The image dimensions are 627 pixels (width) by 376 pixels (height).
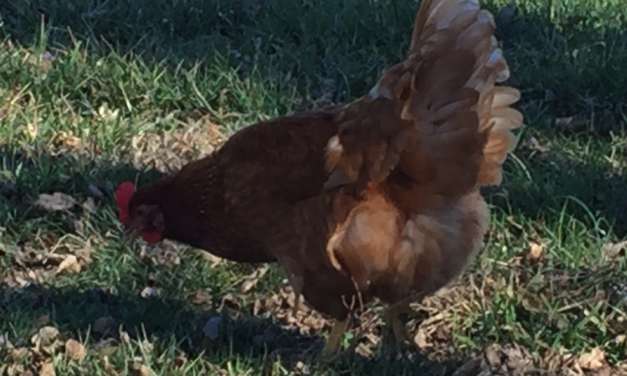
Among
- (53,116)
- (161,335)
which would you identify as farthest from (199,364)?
(53,116)

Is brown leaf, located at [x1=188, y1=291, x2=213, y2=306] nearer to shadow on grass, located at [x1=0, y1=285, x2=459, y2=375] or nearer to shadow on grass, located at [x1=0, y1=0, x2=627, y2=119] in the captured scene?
shadow on grass, located at [x1=0, y1=285, x2=459, y2=375]

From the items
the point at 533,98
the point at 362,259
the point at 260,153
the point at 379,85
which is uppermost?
the point at 379,85

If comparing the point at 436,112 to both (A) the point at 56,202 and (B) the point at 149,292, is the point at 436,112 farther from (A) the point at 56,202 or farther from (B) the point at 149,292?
(A) the point at 56,202

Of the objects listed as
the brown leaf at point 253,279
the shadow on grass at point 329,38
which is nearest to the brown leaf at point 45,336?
the brown leaf at point 253,279

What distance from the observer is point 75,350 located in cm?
384

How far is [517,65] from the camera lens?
6.09 meters

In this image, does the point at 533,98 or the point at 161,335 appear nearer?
the point at 161,335

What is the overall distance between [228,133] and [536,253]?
1800 mm

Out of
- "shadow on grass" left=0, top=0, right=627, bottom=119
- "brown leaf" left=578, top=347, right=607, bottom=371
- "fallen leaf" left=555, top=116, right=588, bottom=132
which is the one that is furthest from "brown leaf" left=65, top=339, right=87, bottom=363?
"fallen leaf" left=555, top=116, right=588, bottom=132

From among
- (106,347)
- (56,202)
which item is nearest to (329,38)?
(56,202)

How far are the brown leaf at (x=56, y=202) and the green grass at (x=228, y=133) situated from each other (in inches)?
1.5

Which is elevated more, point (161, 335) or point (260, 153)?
point (260, 153)

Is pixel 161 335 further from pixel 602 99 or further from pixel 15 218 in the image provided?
pixel 602 99

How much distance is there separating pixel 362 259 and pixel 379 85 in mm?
596
